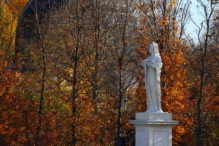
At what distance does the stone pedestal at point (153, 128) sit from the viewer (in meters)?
14.6

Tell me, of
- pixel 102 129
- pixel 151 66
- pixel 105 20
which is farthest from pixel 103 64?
pixel 151 66

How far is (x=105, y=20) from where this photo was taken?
105 feet

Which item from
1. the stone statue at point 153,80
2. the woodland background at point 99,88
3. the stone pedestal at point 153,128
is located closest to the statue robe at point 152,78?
the stone statue at point 153,80

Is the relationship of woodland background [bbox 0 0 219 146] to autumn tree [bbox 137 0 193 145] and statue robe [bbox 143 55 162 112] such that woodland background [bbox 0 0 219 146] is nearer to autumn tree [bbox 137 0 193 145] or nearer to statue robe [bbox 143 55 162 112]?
autumn tree [bbox 137 0 193 145]

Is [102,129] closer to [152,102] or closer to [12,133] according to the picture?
[12,133]

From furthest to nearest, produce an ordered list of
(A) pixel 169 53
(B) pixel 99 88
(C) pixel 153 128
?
(B) pixel 99 88
(A) pixel 169 53
(C) pixel 153 128

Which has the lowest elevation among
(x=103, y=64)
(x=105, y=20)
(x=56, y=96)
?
(x=56, y=96)

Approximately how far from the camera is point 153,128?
14703mm

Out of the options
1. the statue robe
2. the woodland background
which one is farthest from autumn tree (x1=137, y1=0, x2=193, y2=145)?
the statue robe

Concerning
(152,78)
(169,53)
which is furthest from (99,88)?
(152,78)

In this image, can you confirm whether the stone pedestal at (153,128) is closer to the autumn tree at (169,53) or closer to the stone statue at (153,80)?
the stone statue at (153,80)

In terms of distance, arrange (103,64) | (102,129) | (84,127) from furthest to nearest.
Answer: (103,64), (102,129), (84,127)

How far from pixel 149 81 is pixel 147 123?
4.64 feet

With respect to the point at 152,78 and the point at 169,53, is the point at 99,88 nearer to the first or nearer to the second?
the point at 169,53
